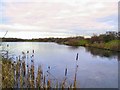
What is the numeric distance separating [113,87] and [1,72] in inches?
152

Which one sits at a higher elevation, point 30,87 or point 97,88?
point 30,87

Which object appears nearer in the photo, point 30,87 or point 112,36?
point 30,87

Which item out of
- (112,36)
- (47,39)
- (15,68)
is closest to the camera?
(15,68)

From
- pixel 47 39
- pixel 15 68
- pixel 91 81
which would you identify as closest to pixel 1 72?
pixel 15 68

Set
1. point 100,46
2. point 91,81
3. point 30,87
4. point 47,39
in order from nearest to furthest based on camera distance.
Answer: point 30,87, point 91,81, point 100,46, point 47,39

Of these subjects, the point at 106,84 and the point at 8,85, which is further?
the point at 106,84

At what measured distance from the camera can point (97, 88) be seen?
6969mm

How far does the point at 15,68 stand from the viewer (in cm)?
675

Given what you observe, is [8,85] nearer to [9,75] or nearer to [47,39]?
[9,75]

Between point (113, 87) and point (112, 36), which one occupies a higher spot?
point (112, 36)

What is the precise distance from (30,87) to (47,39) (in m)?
53.6

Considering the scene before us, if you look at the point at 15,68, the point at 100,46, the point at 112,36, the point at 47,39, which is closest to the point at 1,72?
the point at 15,68

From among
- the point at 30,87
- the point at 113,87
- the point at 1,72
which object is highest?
the point at 1,72

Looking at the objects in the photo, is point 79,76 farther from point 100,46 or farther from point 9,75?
point 100,46
